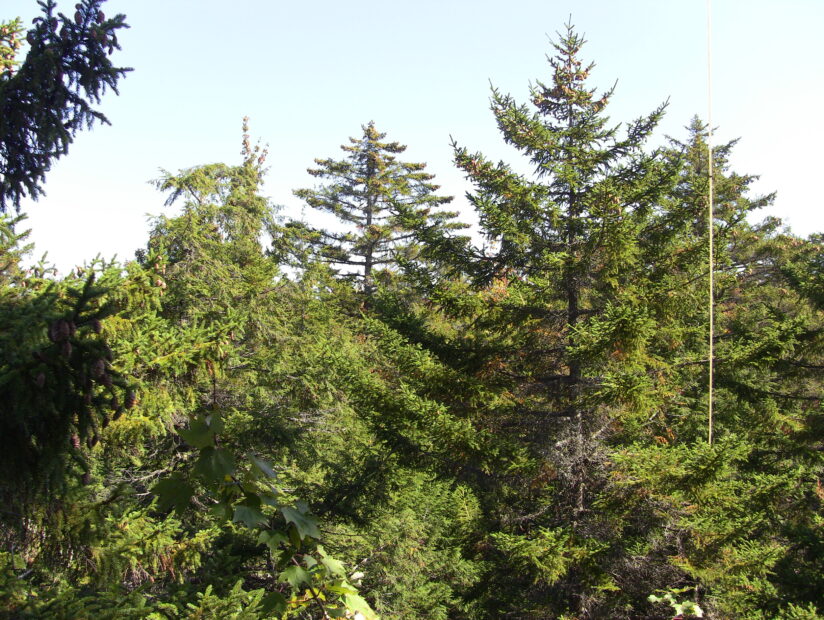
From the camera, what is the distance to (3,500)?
279 cm

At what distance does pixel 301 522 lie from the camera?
1401 mm

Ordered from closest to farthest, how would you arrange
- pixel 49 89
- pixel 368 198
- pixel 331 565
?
pixel 331 565, pixel 49 89, pixel 368 198

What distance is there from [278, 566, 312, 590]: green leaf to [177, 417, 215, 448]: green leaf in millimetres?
365

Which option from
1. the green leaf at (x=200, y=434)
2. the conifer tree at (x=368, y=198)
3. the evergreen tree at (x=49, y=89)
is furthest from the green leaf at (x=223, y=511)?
the conifer tree at (x=368, y=198)

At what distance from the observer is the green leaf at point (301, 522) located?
137 cm

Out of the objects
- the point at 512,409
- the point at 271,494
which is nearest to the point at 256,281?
the point at 512,409

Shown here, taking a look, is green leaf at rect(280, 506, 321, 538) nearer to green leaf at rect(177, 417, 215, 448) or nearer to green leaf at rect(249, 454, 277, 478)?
green leaf at rect(249, 454, 277, 478)

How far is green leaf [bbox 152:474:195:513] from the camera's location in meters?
1.25

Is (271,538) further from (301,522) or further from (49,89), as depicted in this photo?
(49,89)

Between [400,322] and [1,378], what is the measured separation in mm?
6657

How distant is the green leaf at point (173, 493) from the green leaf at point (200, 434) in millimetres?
92

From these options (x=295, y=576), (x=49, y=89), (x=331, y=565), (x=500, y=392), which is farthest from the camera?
(x=500, y=392)

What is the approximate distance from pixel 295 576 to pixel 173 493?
0.37 meters

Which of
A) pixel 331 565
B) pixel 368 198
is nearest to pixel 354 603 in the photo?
pixel 331 565
